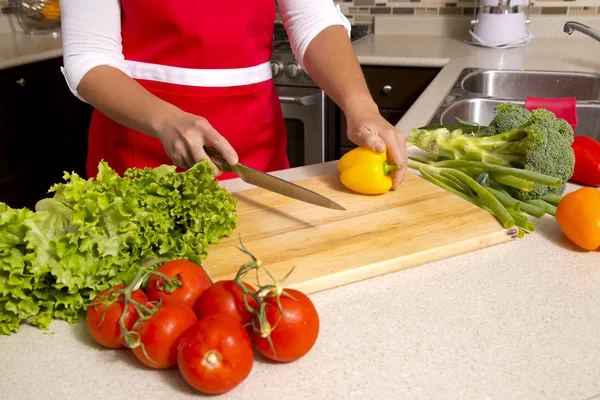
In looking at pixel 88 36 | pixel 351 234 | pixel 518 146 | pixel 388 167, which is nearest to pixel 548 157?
pixel 518 146

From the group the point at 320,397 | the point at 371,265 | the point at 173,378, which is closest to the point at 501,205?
the point at 371,265

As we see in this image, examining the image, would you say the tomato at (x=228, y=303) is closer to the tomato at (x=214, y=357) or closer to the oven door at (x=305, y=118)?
the tomato at (x=214, y=357)

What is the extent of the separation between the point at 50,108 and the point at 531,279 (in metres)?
2.27

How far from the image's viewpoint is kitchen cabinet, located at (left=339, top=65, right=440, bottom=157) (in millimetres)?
2383

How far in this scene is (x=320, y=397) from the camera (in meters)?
0.68

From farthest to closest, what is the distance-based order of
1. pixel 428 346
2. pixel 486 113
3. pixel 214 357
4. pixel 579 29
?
pixel 579 29 < pixel 486 113 < pixel 428 346 < pixel 214 357

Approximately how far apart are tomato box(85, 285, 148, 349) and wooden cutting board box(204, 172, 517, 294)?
7.3 inches

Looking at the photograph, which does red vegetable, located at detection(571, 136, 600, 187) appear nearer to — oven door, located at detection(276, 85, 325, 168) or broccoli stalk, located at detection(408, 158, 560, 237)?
broccoli stalk, located at detection(408, 158, 560, 237)

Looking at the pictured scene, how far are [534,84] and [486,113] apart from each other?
47 cm

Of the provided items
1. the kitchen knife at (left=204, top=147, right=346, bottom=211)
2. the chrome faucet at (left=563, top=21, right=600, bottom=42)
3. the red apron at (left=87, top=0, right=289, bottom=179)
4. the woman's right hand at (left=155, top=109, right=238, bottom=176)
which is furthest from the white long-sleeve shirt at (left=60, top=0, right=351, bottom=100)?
the chrome faucet at (left=563, top=21, right=600, bottom=42)

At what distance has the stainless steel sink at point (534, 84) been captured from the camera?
210 centimetres

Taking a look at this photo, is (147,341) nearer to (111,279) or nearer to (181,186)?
(111,279)

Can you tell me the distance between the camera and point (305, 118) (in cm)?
260

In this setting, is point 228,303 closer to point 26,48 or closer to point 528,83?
point 528,83
